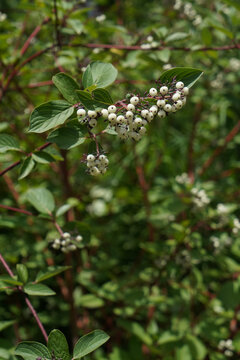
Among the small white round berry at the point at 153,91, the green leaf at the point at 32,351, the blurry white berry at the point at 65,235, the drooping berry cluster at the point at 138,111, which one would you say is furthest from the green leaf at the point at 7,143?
Answer: the green leaf at the point at 32,351

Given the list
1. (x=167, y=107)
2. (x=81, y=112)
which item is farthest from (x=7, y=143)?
(x=167, y=107)

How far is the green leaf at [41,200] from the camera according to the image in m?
1.58

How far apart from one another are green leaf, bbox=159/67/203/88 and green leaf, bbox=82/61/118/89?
16cm

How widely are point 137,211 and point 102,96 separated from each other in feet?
6.13

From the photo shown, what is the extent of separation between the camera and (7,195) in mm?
2717

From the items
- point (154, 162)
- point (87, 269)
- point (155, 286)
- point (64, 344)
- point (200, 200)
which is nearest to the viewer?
point (64, 344)

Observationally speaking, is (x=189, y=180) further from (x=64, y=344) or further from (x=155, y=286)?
(x=64, y=344)

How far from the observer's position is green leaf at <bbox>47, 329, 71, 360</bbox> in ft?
3.27

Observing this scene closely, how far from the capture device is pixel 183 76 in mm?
1020

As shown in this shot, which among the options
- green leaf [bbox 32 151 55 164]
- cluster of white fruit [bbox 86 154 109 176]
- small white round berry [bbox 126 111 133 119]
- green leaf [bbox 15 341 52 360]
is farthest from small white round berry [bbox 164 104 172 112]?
green leaf [bbox 15 341 52 360]

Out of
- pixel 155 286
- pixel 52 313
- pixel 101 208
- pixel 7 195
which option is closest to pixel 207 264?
pixel 155 286

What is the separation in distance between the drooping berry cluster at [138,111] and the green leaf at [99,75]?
0.29ft

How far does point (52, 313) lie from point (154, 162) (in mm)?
1367

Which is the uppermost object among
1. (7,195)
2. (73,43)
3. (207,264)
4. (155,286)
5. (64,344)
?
(73,43)
